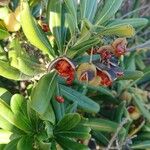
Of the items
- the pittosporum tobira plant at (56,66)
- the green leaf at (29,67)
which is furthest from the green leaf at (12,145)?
the green leaf at (29,67)

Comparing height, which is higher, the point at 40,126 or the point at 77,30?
the point at 77,30

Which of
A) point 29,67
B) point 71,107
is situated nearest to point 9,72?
point 29,67

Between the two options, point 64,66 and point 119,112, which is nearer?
point 64,66

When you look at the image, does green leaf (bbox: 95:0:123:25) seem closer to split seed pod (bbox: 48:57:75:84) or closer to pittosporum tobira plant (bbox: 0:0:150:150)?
pittosporum tobira plant (bbox: 0:0:150:150)

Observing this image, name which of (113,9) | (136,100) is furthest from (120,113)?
(113,9)

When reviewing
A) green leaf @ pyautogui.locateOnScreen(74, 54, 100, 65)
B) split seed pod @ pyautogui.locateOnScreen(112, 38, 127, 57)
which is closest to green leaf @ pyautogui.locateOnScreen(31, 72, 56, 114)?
green leaf @ pyautogui.locateOnScreen(74, 54, 100, 65)

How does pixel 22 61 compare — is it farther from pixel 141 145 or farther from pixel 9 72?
pixel 141 145

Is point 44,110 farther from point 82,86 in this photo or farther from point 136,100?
point 136,100
